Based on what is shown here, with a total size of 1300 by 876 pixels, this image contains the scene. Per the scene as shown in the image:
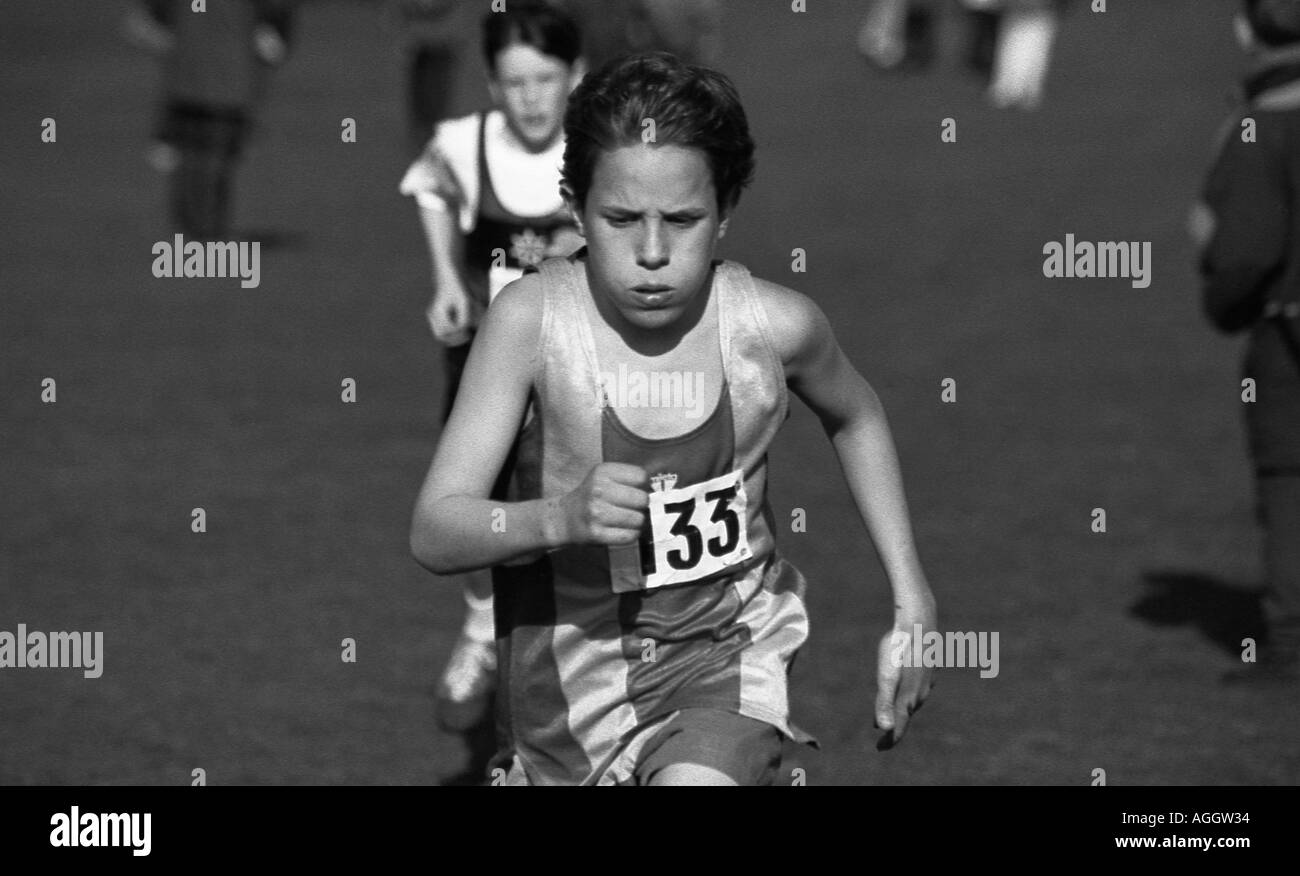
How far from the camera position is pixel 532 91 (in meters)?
5.67

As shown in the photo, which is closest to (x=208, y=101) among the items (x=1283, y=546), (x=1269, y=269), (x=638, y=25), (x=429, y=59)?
(x=429, y=59)

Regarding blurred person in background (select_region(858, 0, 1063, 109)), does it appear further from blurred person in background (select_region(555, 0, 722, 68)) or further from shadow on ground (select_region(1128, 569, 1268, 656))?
shadow on ground (select_region(1128, 569, 1268, 656))

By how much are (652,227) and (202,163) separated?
11639 millimetres

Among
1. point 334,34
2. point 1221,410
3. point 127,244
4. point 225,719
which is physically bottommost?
point 225,719

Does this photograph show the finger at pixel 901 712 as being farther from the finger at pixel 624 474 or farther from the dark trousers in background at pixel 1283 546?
the dark trousers in background at pixel 1283 546

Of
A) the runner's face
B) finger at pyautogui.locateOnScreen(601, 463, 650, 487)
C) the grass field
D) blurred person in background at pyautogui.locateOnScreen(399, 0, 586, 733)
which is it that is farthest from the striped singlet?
the runner's face

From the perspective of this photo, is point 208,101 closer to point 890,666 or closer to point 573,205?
point 573,205

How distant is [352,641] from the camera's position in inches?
255

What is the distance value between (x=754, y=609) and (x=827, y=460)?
16.9ft

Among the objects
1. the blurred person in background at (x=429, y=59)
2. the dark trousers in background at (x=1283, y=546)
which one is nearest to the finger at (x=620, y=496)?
the dark trousers in background at (x=1283, y=546)

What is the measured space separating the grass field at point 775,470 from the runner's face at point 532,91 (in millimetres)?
1620

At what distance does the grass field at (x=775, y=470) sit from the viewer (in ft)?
18.7

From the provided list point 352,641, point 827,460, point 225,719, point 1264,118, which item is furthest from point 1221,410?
point 225,719

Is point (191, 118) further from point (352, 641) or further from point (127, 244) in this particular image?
point (352, 641)
